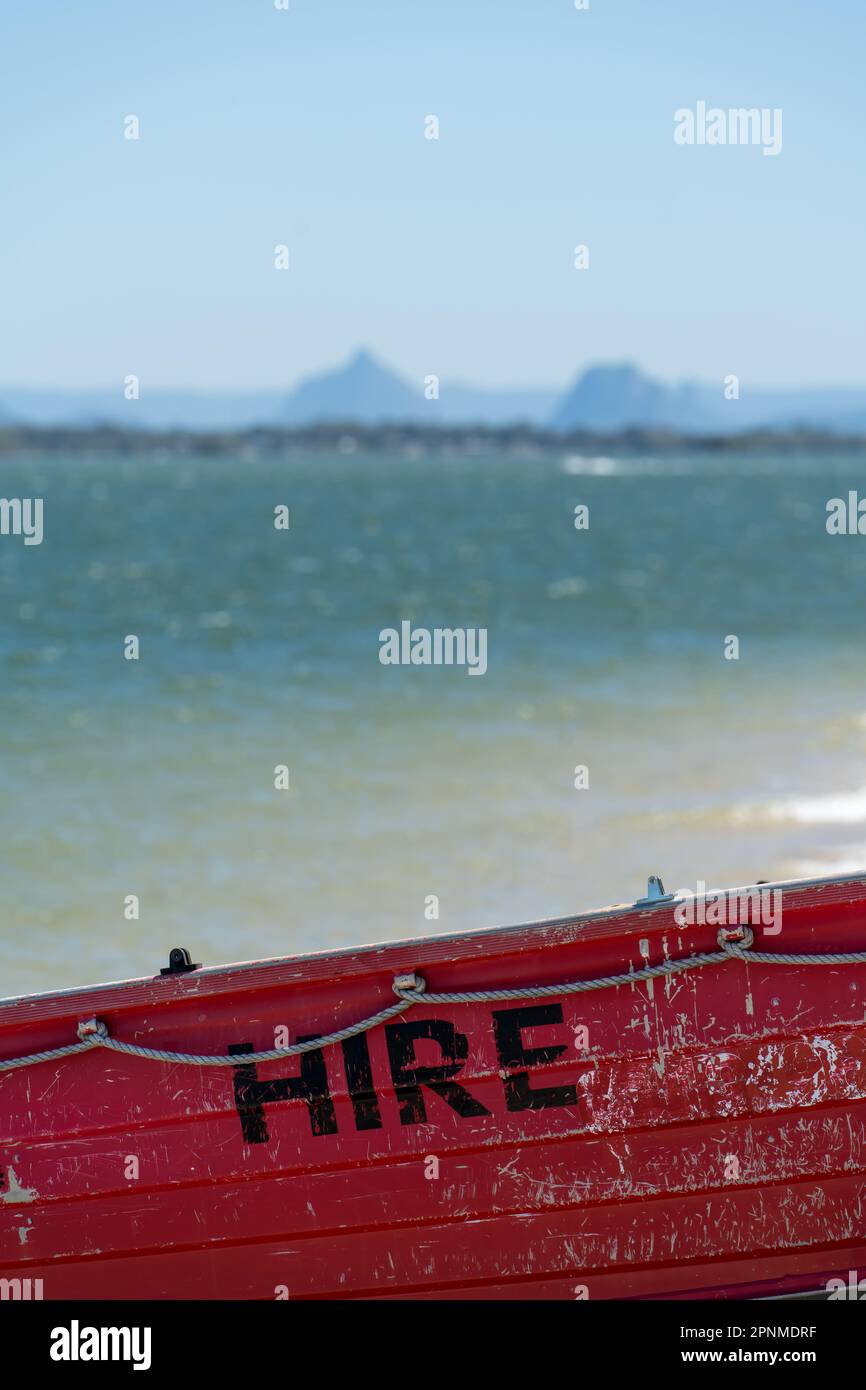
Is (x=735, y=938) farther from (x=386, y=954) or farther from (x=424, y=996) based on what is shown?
(x=386, y=954)

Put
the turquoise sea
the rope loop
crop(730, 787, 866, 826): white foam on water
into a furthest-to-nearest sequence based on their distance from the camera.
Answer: crop(730, 787, 866, 826): white foam on water
the turquoise sea
the rope loop

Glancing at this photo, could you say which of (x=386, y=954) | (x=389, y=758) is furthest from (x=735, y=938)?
(x=389, y=758)

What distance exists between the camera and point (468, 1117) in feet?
16.7

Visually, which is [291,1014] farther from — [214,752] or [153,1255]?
[214,752]

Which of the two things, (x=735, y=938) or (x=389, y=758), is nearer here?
(x=735, y=938)

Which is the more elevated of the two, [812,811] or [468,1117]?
[812,811]

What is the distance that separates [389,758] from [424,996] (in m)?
10.3

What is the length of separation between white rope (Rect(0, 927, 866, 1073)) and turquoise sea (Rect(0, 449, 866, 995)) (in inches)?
176

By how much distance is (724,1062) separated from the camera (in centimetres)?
503

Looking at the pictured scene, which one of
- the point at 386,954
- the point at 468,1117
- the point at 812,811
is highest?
the point at 812,811

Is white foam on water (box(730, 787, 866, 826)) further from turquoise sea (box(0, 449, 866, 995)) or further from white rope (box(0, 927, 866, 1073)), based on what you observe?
white rope (box(0, 927, 866, 1073))

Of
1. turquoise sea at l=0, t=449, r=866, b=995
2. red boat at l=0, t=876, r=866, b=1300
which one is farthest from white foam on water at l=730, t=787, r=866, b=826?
red boat at l=0, t=876, r=866, b=1300

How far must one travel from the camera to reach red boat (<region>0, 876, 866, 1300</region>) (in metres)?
5.03

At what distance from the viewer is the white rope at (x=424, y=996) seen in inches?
196
